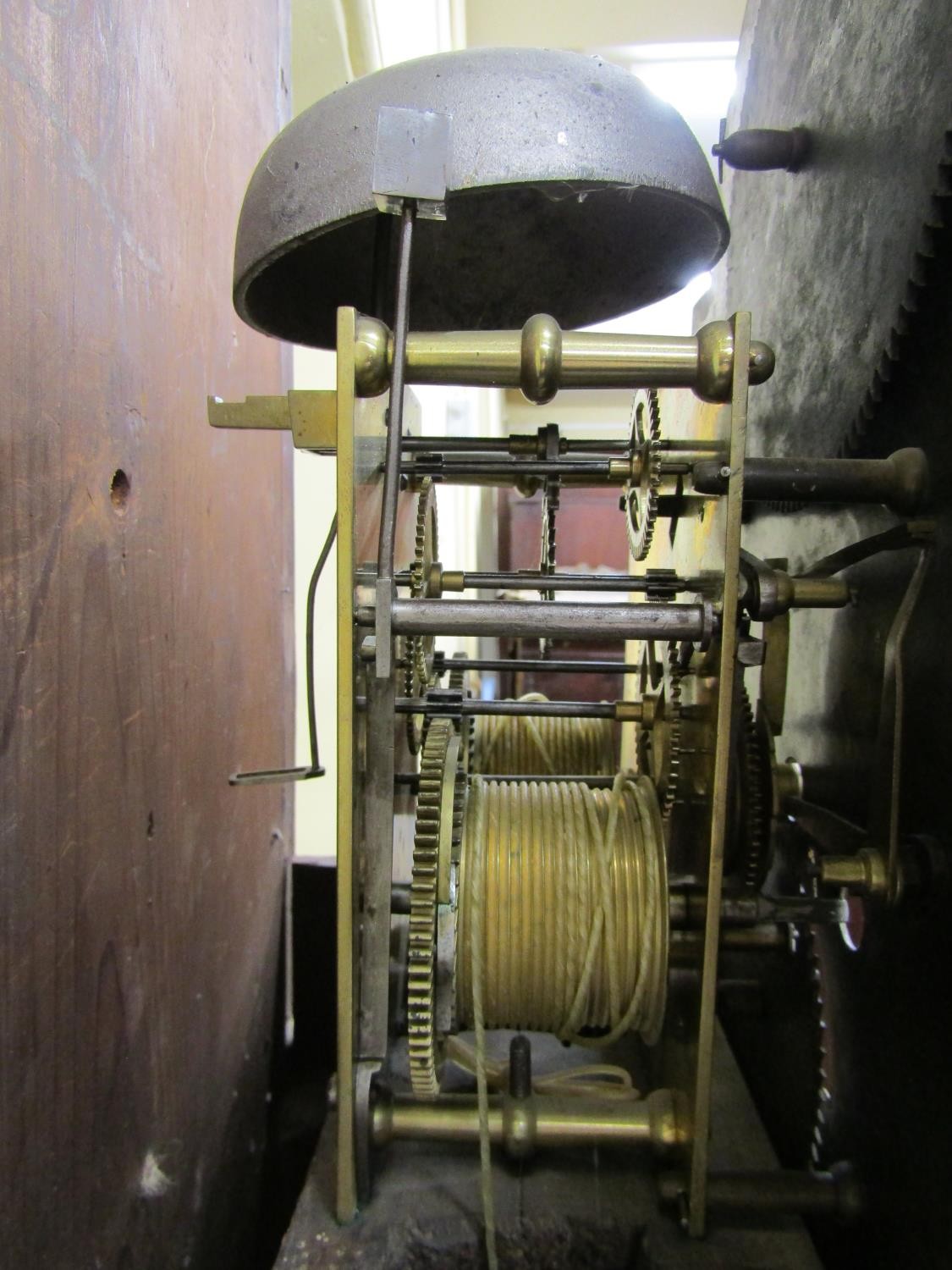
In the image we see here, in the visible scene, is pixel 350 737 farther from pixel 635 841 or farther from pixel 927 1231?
pixel 927 1231

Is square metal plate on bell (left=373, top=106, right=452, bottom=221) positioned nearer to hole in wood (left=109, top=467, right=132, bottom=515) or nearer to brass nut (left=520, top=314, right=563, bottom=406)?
brass nut (left=520, top=314, right=563, bottom=406)

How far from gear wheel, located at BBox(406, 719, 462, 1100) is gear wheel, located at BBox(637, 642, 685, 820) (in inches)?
10.9

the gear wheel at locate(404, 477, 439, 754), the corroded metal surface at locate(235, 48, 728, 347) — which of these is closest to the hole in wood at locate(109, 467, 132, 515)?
the corroded metal surface at locate(235, 48, 728, 347)

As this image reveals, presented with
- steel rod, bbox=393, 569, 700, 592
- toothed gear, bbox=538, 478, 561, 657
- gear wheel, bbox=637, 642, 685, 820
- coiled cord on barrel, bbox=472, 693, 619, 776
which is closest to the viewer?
steel rod, bbox=393, 569, 700, 592

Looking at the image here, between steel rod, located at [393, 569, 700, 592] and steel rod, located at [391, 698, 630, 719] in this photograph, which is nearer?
steel rod, located at [393, 569, 700, 592]

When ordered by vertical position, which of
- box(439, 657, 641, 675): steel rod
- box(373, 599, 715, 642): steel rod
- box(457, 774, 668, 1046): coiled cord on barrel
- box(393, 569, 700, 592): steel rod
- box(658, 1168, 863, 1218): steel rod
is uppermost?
box(393, 569, 700, 592): steel rod

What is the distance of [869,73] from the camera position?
3.03 feet

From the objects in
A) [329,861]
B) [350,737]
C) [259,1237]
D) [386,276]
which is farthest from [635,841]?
[259,1237]

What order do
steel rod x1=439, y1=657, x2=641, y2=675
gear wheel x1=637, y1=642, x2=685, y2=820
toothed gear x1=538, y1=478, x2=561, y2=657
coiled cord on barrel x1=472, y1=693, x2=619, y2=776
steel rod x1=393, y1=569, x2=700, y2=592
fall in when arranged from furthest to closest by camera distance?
coiled cord on barrel x1=472, y1=693, x2=619, y2=776 < steel rod x1=439, y1=657, x2=641, y2=675 < toothed gear x1=538, y1=478, x2=561, y2=657 < gear wheel x1=637, y1=642, x2=685, y2=820 < steel rod x1=393, y1=569, x2=700, y2=592

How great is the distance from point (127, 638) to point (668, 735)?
25.6 inches

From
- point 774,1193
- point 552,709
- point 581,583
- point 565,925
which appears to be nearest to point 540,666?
point 552,709

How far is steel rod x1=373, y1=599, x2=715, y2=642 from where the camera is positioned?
29.4 inches

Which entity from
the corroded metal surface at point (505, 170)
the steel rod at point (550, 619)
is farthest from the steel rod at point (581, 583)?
the corroded metal surface at point (505, 170)

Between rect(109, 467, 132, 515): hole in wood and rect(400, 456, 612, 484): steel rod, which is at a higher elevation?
rect(400, 456, 612, 484): steel rod
